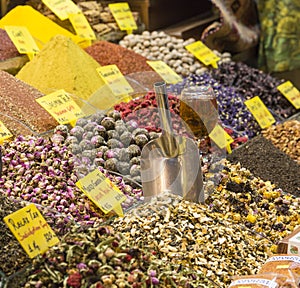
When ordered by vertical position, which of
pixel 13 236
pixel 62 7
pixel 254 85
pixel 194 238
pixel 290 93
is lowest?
pixel 290 93

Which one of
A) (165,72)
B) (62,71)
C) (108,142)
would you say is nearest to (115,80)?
(62,71)

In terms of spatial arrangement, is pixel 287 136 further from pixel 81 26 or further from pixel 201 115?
pixel 81 26

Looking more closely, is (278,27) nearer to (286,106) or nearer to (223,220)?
(286,106)

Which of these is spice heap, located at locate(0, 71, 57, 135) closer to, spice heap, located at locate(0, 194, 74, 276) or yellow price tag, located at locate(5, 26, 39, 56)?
yellow price tag, located at locate(5, 26, 39, 56)

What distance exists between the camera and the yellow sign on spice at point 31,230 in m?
1.49

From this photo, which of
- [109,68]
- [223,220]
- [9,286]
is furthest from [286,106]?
[9,286]

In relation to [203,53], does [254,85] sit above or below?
below

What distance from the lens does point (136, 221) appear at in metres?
1.81

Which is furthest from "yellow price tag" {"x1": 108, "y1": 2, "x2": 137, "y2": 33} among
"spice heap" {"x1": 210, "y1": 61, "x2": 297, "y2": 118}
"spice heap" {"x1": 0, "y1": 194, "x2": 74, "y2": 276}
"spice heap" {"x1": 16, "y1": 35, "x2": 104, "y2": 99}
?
"spice heap" {"x1": 0, "y1": 194, "x2": 74, "y2": 276}

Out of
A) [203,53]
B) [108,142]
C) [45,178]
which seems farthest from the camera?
[203,53]

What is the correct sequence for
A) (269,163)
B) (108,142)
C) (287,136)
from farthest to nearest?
(287,136) → (269,163) → (108,142)

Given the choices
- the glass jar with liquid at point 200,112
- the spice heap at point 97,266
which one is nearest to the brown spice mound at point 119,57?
the glass jar with liquid at point 200,112

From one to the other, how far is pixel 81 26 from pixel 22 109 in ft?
3.49

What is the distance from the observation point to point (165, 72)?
314 centimetres
